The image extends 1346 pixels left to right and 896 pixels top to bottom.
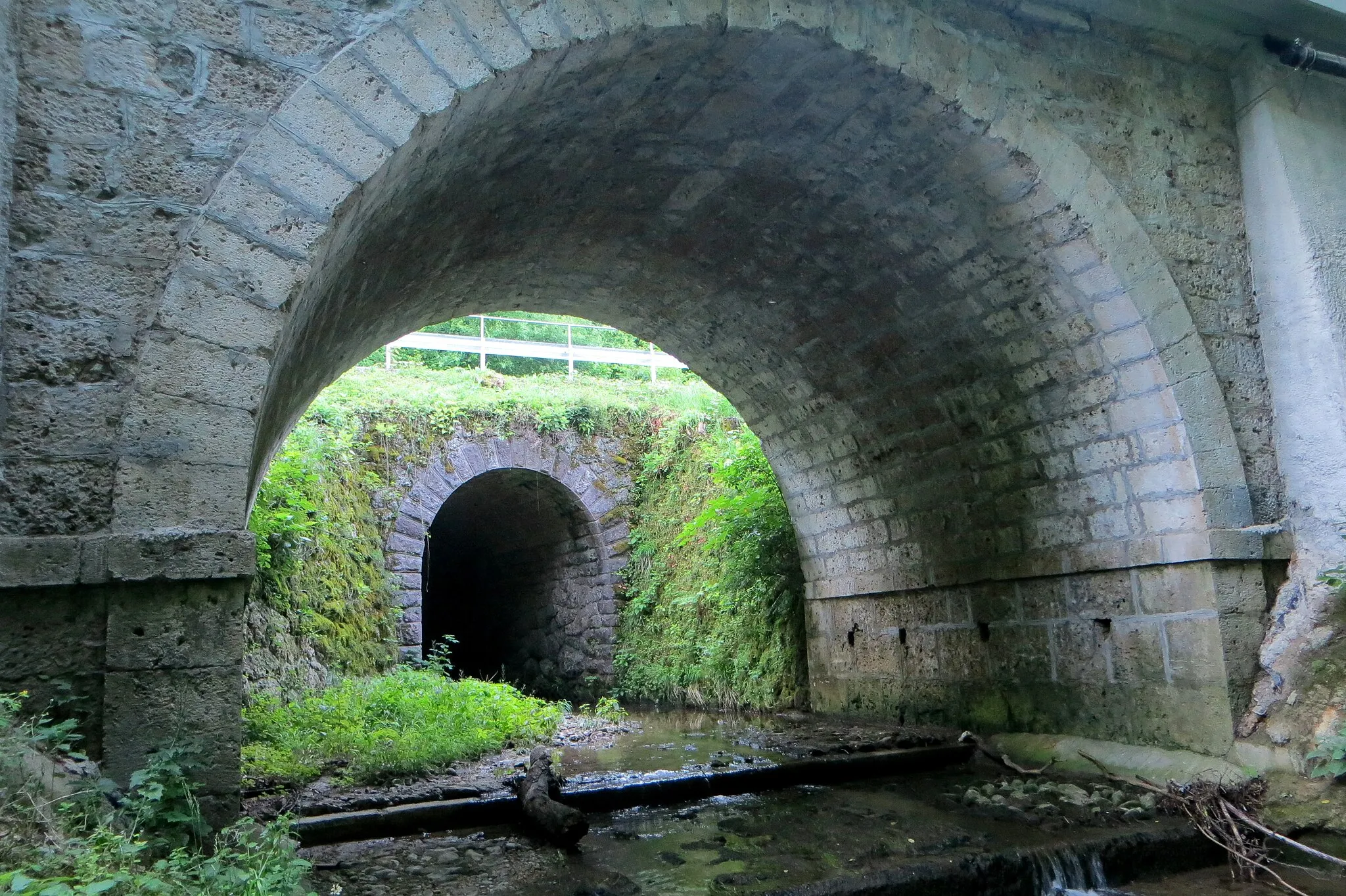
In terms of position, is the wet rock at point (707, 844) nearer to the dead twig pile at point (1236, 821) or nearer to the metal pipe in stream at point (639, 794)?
the metal pipe in stream at point (639, 794)

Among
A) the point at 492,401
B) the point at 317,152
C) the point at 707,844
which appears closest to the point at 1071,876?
the point at 707,844

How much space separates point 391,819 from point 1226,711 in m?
4.13

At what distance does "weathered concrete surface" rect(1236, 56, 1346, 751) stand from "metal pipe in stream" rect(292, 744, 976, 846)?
6.30 feet

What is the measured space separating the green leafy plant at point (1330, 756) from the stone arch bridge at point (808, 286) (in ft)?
0.37

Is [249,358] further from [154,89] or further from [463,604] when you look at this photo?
[463,604]

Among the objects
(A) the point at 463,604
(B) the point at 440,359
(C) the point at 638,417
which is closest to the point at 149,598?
(C) the point at 638,417

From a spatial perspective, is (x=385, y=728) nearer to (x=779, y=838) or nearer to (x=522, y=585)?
(x=779, y=838)

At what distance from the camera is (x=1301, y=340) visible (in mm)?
5262

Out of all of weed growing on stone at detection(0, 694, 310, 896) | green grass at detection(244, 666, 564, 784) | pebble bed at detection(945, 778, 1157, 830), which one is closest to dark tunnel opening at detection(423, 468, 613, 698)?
green grass at detection(244, 666, 564, 784)

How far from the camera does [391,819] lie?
4523mm

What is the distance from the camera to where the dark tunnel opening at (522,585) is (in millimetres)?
12164

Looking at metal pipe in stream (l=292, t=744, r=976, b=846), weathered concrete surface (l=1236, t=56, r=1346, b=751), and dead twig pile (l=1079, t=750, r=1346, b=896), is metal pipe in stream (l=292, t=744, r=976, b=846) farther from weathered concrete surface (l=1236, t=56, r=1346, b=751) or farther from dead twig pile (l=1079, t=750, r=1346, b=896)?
weathered concrete surface (l=1236, t=56, r=1346, b=751)

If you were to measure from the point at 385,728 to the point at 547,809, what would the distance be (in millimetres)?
2270

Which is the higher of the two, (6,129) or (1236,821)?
(6,129)
